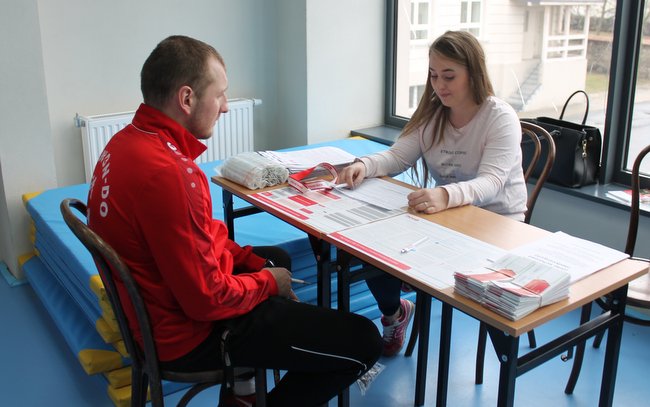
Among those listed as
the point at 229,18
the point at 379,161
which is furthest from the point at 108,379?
the point at 229,18

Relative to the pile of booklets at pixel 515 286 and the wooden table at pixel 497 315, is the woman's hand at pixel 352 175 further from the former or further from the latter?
the pile of booklets at pixel 515 286

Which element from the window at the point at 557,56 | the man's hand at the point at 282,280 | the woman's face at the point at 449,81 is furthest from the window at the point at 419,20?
the man's hand at the point at 282,280

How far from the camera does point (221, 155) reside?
4000mm

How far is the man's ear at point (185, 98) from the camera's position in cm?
152

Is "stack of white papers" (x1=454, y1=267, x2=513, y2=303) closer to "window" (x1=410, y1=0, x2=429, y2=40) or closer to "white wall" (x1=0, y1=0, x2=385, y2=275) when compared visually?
"white wall" (x1=0, y1=0, x2=385, y2=275)

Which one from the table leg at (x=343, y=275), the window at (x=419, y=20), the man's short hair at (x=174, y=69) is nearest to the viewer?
the man's short hair at (x=174, y=69)

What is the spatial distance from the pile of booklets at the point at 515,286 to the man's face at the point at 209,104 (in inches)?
26.5

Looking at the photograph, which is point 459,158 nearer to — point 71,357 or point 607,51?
point 607,51

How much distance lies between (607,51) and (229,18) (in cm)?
210

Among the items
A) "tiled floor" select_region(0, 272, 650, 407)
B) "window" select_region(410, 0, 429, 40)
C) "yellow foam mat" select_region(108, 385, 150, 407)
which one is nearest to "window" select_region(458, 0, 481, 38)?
"window" select_region(410, 0, 429, 40)

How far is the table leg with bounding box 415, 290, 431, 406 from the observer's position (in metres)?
2.13

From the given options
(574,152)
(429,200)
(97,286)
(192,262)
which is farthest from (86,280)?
(574,152)

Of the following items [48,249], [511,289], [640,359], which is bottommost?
[640,359]

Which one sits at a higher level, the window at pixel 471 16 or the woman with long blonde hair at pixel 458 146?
the window at pixel 471 16
